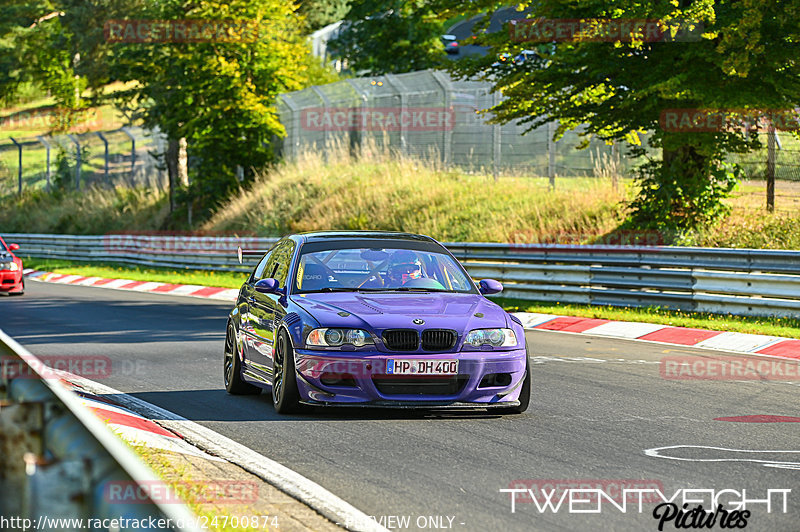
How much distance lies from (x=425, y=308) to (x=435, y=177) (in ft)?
74.9

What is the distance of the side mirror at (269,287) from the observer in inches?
391

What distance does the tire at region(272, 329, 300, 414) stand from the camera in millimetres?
8938

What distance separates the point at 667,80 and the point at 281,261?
31.1ft

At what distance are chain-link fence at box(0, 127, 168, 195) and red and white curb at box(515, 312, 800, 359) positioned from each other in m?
32.1

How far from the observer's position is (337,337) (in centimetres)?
876

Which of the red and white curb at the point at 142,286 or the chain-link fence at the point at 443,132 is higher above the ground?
the chain-link fence at the point at 443,132

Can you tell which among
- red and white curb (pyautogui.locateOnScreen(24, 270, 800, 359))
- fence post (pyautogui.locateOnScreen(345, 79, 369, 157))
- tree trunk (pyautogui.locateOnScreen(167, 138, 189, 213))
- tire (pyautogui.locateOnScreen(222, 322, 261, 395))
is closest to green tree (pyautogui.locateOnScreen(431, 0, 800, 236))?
red and white curb (pyautogui.locateOnScreen(24, 270, 800, 359))

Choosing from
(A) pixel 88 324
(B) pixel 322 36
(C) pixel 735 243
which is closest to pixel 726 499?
(A) pixel 88 324

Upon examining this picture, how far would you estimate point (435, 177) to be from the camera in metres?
31.8

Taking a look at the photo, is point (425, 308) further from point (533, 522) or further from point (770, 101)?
A: point (770, 101)

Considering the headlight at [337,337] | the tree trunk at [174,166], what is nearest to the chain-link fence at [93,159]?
the tree trunk at [174,166]

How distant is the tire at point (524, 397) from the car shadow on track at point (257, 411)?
0.11 metres

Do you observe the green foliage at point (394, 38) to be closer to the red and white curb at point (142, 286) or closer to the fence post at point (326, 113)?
the fence post at point (326, 113)

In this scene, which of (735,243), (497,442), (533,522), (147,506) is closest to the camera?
(147,506)
